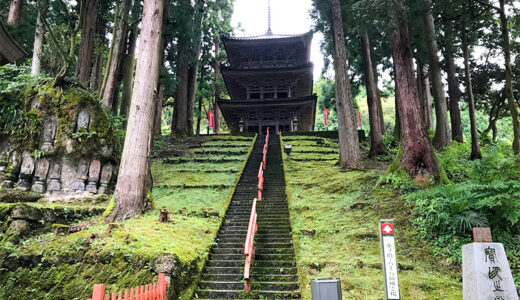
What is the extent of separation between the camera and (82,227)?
600cm

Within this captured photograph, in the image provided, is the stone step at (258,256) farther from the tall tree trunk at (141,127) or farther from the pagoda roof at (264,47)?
the pagoda roof at (264,47)

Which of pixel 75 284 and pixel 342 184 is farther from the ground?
pixel 342 184

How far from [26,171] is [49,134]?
3.09 feet

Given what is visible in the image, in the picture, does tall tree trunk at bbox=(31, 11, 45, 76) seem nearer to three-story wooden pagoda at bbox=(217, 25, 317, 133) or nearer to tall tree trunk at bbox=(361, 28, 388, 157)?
tall tree trunk at bbox=(361, 28, 388, 157)

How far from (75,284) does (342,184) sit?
772 cm

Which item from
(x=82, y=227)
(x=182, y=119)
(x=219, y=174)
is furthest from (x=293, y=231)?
(x=182, y=119)

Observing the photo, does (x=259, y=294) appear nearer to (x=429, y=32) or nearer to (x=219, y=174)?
(x=219, y=174)

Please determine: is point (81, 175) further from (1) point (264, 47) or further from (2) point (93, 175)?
(1) point (264, 47)

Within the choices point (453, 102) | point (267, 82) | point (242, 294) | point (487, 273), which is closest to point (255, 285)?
point (242, 294)

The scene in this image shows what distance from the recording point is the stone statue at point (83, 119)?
7.73 m

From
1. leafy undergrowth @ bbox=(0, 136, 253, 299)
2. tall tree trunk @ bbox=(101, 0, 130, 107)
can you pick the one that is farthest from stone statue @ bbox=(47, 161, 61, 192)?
tall tree trunk @ bbox=(101, 0, 130, 107)

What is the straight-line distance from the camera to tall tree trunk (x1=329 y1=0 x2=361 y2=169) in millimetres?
12352

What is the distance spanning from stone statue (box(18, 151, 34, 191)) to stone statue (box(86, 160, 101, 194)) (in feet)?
3.75

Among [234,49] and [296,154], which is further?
[234,49]
